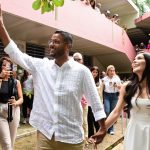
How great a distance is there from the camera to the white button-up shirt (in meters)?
2.79

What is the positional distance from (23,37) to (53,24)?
170cm

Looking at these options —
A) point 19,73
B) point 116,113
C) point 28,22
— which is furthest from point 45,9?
point 19,73

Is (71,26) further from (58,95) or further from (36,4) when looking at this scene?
(36,4)

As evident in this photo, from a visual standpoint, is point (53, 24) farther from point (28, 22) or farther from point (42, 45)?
point (42, 45)

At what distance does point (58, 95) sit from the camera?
2.82 m

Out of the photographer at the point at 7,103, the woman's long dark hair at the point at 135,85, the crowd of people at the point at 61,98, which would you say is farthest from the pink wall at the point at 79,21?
the crowd of people at the point at 61,98

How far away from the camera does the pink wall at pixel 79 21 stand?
798 cm

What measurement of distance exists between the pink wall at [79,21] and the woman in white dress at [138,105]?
4583mm

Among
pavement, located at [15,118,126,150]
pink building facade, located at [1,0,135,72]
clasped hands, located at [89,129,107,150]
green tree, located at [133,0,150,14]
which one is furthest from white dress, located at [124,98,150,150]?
green tree, located at [133,0,150,14]

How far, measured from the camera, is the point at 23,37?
1055 centimetres

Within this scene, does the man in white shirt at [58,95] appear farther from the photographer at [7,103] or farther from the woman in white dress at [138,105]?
the photographer at [7,103]

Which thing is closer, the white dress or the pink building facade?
the white dress

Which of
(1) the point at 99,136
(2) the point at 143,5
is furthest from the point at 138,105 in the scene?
(2) the point at 143,5

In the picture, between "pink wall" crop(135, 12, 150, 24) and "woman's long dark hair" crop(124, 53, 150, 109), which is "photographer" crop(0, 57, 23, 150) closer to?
"woman's long dark hair" crop(124, 53, 150, 109)
